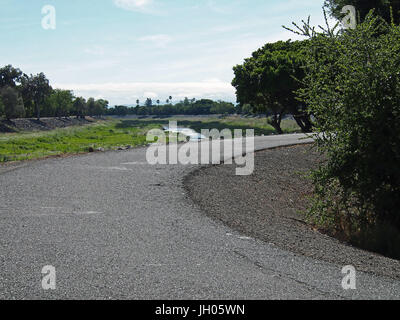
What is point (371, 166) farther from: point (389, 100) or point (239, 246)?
point (239, 246)

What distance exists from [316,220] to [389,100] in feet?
10.0

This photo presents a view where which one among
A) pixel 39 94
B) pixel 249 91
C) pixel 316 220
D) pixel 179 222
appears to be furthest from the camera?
A: pixel 39 94

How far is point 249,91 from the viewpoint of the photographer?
124 feet

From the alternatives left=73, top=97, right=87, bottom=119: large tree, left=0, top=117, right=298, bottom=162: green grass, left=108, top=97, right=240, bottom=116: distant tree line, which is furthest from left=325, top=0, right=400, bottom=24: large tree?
left=108, top=97, right=240, bottom=116: distant tree line

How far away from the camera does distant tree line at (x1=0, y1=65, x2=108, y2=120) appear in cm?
6931

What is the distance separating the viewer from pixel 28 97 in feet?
292

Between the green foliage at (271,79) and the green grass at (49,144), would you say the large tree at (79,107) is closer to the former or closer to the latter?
the green grass at (49,144)

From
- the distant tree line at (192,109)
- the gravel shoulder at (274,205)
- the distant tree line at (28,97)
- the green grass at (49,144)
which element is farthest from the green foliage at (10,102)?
the distant tree line at (192,109)

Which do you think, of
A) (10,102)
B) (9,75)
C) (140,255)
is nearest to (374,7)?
(140,255)

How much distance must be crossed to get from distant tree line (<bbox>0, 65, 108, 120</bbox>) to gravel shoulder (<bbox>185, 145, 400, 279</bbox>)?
203 ft

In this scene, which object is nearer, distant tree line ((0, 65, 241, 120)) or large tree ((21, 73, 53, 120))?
distant tree line ((0, 65, 241, 120))

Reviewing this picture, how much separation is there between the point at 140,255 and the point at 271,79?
31147 mm

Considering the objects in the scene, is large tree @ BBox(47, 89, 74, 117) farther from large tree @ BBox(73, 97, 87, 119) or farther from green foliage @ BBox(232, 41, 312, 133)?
green foliage @ BBox(232, 41, 312, 133)
